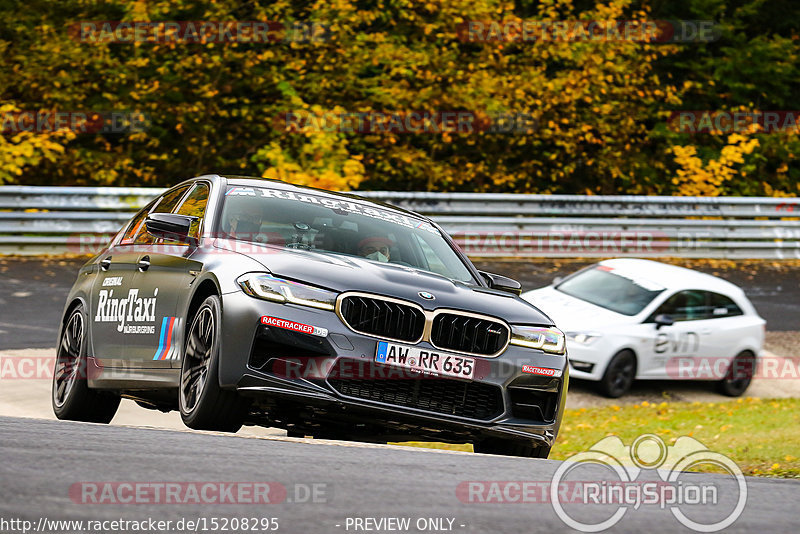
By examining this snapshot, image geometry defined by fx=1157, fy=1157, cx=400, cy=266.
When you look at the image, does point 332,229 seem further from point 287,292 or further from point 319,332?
point 319,332

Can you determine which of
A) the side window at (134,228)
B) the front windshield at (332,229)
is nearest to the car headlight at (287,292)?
the front windshield at (332,229)

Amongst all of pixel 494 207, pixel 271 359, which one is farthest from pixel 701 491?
pixel 494 207

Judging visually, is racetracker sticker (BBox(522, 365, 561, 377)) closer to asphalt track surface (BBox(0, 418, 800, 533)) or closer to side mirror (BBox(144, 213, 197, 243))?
asphalt track surface (BBox(0, 418, 800, 533))

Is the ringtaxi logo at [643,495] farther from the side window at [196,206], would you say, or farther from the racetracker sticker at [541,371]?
the side window at [196,206]

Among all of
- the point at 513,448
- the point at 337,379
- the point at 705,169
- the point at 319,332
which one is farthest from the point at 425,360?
the point at 705,169

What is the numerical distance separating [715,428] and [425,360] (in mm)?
5805

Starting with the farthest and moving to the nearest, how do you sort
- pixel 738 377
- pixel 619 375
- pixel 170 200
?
pixel 738 377
pixel 619 375
pixel 170 200

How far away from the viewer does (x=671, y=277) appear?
48.5 feet

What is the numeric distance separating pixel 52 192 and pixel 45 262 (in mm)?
1434

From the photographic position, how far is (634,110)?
25188 mm

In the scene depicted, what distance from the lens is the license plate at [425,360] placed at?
5992 mm

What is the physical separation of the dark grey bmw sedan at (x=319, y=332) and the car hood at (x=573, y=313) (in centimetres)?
598

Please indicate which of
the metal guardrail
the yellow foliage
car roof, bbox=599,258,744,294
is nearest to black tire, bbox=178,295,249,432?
car roof, bbox=599,258,744,294

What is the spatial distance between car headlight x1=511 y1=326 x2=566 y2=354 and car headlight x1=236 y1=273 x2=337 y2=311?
1.11m
